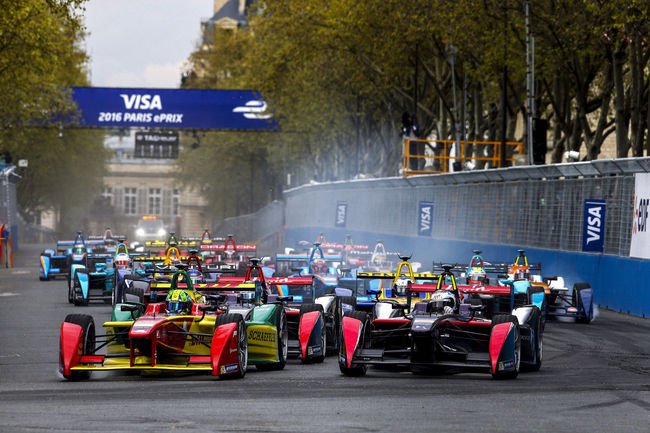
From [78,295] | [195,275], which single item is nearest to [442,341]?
[195,275]

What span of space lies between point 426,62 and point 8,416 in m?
51.4

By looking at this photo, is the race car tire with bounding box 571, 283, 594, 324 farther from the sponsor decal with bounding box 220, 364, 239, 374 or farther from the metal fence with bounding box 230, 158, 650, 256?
the sponsor decal with bounding box 220, 364, 239, 374

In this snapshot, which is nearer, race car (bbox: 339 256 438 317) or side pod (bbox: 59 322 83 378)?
side pod (bbox: 59 322 83 378)

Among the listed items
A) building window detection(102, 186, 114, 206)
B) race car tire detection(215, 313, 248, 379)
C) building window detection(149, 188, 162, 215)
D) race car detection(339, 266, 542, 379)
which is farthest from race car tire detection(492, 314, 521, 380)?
Result: building window detection(149, 188, 162, 215)

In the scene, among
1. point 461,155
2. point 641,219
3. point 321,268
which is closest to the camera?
point 641,219

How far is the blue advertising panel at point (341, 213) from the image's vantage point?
6116 cm

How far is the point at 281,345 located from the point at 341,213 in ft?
147

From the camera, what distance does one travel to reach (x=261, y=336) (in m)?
16.7

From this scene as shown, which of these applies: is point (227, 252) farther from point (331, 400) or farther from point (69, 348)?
point (331, 400)

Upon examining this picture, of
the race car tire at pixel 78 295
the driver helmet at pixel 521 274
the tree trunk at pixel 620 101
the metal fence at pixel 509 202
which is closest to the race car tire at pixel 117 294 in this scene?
the race car tire at pixel 78 295

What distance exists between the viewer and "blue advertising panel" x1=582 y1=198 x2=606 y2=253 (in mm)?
29875

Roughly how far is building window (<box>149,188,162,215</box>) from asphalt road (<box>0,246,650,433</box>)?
15916cm

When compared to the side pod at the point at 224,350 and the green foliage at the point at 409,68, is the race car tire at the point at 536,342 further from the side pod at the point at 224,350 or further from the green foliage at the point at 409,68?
the green foliage at the point at 409,68

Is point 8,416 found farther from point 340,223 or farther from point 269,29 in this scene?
point 269,29
